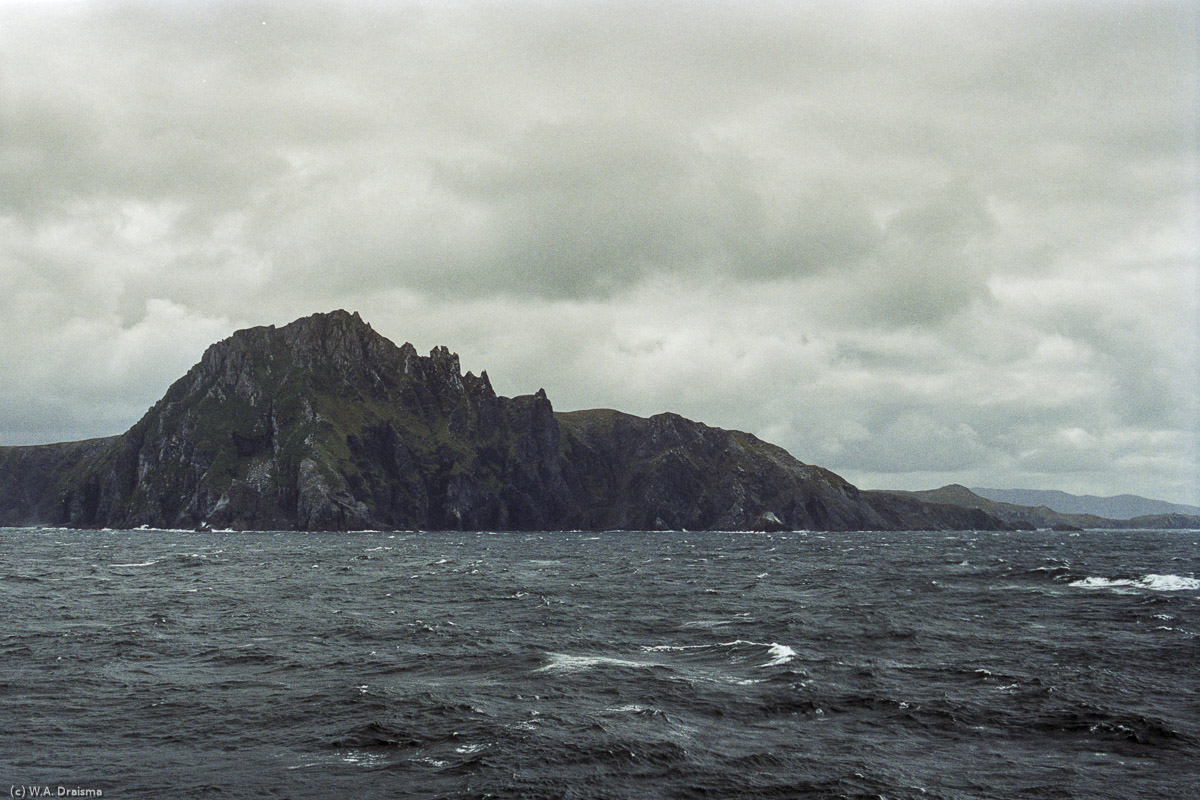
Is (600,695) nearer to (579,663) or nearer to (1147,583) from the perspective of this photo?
(579,663)

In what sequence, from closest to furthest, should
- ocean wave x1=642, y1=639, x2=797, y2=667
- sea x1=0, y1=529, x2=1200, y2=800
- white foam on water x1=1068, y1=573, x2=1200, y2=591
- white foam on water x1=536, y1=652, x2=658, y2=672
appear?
sea x1=0, y1=529, x2=1200, y2=800 → white foam on water x1=536, y1=652, x2=658, y2=672 → ocean wave x1=642, y1=639, x2=797, y2=667 → white foam on water x1=1068, y1=573, x2=1200, y2=591

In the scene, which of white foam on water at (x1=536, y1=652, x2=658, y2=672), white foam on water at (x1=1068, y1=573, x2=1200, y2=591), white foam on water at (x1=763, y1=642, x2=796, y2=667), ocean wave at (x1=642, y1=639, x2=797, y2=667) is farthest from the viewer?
white foam on water at (x1=1068, y1=573, x2=1200, y2=591)

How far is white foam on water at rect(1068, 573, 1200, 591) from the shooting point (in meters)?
80.6

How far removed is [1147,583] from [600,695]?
73.4m

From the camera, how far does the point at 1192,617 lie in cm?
5888

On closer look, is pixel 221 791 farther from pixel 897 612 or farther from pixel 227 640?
pixel 897 612

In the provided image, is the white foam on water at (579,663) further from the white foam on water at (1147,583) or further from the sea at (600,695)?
the white foam on water at (1147,583)

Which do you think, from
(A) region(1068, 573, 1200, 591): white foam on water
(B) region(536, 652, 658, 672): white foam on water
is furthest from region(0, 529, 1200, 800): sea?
(A) region(1068, 573, 1200, 591): white foam on water

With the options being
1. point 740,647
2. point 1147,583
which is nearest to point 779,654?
point 740,647

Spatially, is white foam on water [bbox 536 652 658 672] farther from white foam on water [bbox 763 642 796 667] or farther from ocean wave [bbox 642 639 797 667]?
white foam on water [bbox 763 642 796 667]

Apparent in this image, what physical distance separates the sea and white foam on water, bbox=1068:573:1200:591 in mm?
5910

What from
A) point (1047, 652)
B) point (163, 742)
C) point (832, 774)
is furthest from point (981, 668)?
point (163, 742)

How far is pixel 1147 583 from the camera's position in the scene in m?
84.8

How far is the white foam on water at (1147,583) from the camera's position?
3172 inches
